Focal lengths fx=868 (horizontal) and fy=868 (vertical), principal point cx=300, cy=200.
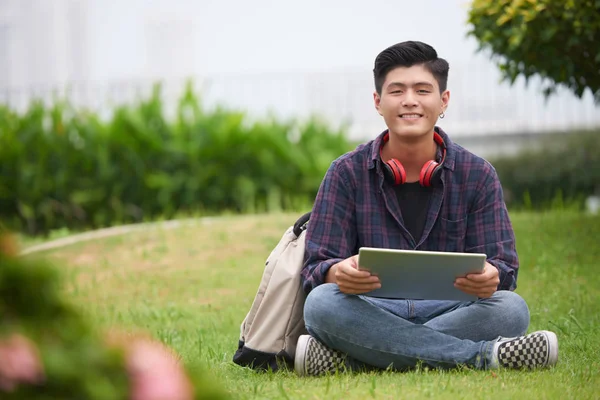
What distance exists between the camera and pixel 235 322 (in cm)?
520

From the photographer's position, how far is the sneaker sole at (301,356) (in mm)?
3471

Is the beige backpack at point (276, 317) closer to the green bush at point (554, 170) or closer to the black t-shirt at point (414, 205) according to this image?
the black t-shirt at point (414, 205)

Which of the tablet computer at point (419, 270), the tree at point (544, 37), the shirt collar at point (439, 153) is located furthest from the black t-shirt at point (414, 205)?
the tree at point (544, 37)

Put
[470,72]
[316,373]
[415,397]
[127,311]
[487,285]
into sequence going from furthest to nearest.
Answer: [470,72] < [127,311] < [316,373] < [487,285] < [415,397]

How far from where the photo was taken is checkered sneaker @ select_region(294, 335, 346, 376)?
3.48 meters

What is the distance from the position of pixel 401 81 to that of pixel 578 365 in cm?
134

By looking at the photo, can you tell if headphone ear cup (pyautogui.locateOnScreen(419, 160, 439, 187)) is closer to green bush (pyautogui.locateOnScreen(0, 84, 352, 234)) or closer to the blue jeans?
Answer: the blue jeans

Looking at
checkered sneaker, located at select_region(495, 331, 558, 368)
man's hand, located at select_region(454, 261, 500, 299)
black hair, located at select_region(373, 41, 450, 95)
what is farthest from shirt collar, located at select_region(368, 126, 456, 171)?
checkered sneaker, located at select_region(495, 331, 558, 368)

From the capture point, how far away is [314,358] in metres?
3.50

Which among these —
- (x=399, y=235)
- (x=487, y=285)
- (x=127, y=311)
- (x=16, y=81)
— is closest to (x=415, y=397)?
(x=487, y=285)

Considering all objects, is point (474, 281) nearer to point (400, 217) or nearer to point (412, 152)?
point (400, 217)

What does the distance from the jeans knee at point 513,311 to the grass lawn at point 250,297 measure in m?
0.22

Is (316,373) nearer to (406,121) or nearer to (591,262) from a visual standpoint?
(406,121)

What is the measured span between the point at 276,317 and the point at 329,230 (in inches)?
16.8
